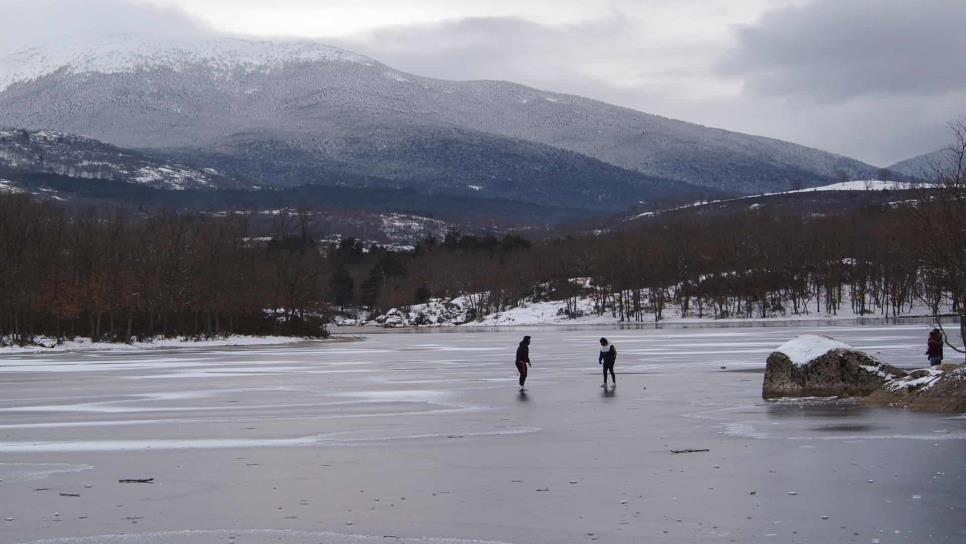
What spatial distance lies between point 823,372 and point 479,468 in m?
14.0

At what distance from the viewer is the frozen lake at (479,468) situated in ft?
41.8

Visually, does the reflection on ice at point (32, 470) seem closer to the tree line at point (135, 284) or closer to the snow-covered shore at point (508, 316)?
the tree line at point (135, 284)

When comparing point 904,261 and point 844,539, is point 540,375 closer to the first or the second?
point 844,539

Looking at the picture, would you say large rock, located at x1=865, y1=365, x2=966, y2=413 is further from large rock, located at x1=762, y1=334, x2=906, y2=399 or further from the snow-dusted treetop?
the snow-dusted treetop

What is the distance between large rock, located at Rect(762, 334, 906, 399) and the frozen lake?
1160 millimetres

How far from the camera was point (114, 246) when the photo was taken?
110 meters

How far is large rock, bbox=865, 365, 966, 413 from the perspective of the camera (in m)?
23.6

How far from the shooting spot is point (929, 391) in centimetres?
2458

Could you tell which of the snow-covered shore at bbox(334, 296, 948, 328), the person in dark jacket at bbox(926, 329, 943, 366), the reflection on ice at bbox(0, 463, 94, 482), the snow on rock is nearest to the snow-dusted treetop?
the person in dark jacket at bbox(926, 329, 943, 366)

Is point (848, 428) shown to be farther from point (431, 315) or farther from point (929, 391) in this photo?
point (431, 315)

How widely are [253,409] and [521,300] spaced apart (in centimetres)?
16177

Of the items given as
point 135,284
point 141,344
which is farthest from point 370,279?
point 141,344

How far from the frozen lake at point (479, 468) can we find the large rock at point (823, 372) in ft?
3.81

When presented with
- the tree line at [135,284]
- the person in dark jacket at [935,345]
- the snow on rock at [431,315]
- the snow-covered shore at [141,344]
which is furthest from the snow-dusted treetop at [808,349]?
the snow on rock at [431,315]
